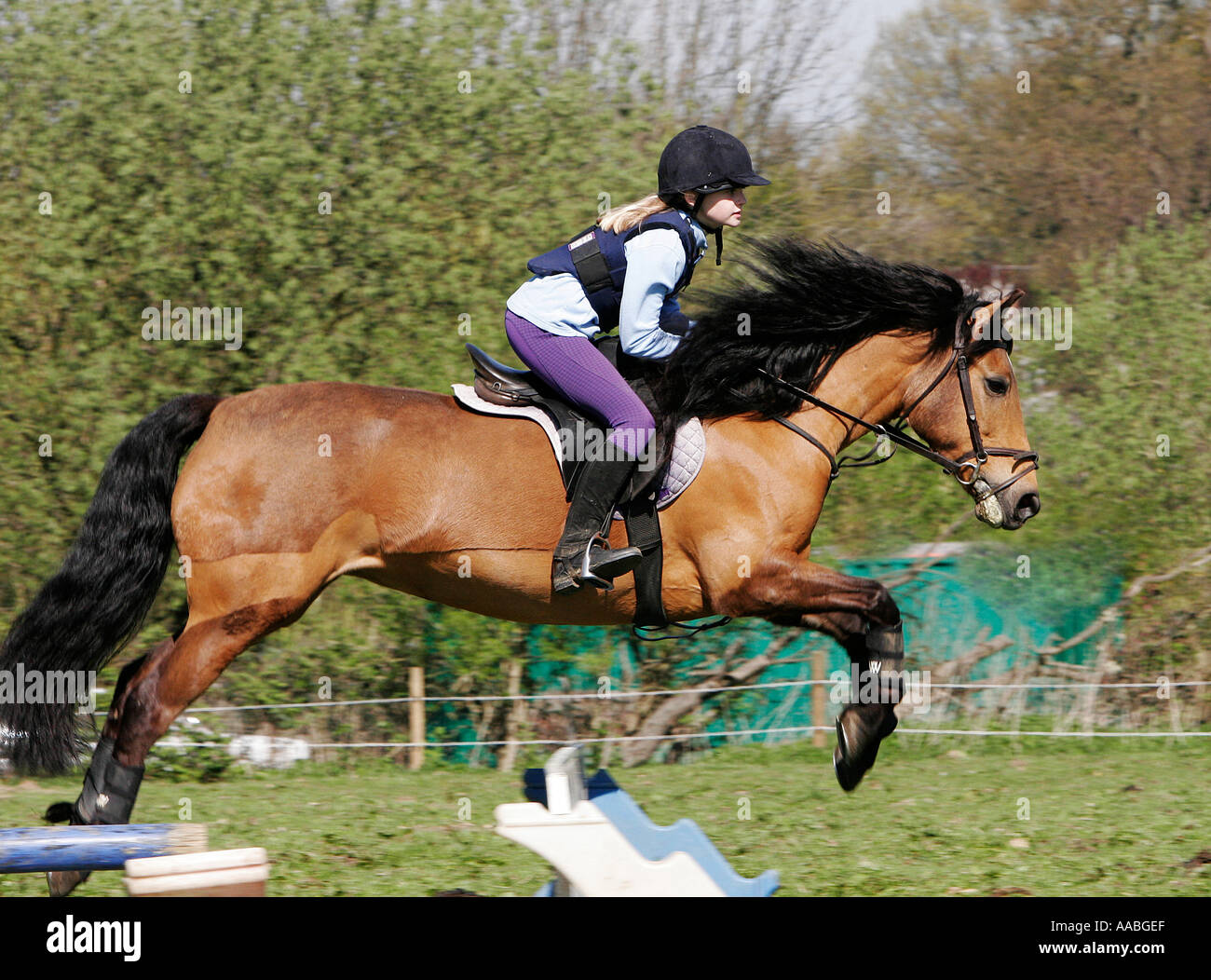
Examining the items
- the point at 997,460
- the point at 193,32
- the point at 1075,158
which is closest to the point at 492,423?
the point at 997,460

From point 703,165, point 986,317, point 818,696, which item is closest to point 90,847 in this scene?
point 703,165

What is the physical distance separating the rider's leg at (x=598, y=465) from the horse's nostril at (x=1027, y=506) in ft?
4.85

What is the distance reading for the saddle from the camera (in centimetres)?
451

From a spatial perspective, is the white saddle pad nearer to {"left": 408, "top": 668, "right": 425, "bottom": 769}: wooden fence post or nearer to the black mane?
the black mane

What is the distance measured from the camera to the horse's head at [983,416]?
4.78 meters

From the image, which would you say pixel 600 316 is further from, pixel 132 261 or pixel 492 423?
pixel 132 261

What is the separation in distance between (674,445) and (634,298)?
568 millimetres

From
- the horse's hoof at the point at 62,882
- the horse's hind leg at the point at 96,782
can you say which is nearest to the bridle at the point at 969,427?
the horse's hind leg at the point at 96,782

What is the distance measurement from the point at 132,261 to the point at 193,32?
1.93 metres

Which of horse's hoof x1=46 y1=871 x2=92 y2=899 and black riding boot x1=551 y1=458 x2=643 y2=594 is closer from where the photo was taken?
horse's hoof x1=46 y1=871 x2=92 y2=899

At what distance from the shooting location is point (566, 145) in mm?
10078

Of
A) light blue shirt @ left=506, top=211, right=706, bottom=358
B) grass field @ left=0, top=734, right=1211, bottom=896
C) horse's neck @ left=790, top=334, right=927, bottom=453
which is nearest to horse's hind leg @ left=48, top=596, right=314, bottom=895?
grass field @ left=0, top=734, right=1211, bottom=896

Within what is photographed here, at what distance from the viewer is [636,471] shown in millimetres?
4484

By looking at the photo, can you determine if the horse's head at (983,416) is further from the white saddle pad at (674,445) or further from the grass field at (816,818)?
the grass field at (816,818)
